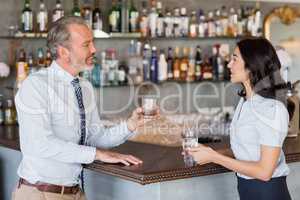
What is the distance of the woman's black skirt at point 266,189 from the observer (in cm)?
234

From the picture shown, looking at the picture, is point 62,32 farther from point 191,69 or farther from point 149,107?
point 191,69

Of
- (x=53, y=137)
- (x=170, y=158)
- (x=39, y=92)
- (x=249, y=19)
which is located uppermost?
(x=249, y=19)

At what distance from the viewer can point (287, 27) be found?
6.07 metres

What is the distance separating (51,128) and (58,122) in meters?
0.04

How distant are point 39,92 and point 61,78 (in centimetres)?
15

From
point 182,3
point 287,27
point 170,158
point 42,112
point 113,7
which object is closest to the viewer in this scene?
point 42,112

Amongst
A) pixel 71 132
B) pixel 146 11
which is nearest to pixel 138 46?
pixel 146 11

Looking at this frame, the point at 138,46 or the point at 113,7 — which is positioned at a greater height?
the point at 113,7

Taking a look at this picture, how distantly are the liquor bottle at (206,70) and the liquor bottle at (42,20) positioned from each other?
1629 millimetres

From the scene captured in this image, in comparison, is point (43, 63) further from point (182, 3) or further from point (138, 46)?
point (182, 3)

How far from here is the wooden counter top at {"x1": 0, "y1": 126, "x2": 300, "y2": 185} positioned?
237 centimetres

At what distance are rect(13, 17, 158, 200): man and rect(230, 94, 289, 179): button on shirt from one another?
0.49 m

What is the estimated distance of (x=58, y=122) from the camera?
2.38 metres

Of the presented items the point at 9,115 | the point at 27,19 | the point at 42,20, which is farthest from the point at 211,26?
the point at 9,115
